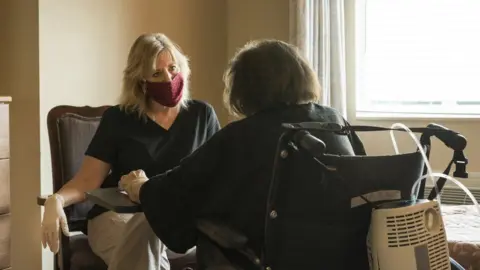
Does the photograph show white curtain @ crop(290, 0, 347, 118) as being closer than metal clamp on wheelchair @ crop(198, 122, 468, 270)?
No

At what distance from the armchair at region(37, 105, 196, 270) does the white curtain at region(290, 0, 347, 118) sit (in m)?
1.24

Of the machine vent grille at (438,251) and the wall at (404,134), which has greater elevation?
the wall at (404,134)

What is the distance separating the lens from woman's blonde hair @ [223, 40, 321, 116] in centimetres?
157

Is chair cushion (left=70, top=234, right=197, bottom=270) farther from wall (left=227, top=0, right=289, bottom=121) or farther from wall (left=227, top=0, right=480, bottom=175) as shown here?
wall (left=227, top=0, right=289, bottom=121)

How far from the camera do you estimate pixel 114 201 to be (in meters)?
1.66

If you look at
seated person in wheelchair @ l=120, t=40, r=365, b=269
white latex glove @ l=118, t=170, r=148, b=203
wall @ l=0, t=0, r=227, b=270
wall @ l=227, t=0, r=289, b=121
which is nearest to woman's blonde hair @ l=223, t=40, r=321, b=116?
seated person in wheelchair @ l=120, t=40, r=365, b=269

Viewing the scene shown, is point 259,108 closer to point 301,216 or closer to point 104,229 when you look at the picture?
point 301,216

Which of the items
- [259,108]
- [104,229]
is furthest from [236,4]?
[259,108]

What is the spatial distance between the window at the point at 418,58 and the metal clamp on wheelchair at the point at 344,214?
76.4 inches

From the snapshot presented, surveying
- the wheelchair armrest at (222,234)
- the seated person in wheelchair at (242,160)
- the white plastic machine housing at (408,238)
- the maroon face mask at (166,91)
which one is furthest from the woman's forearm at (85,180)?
the white plastic machine housing at (408,238)

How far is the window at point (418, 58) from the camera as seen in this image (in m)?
3.26

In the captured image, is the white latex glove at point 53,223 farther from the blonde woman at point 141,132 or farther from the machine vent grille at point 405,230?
the machine vent grille at point 405,230

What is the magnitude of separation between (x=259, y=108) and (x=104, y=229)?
0.80m

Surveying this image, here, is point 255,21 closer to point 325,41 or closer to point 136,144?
point 325,41
